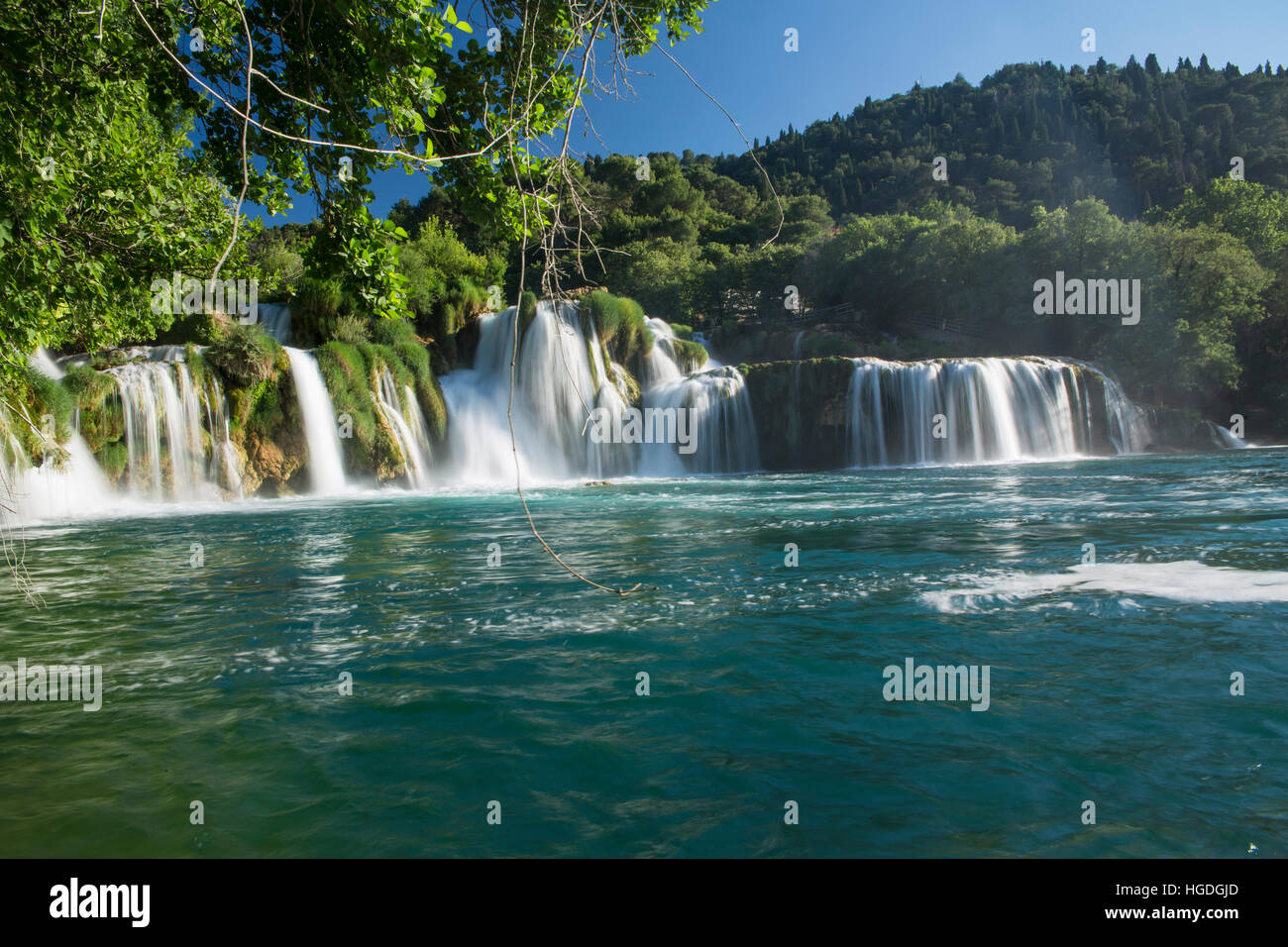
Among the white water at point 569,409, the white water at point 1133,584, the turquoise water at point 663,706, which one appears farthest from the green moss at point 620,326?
the white water at point 1133,584

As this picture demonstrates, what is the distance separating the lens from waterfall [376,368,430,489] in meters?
25.5

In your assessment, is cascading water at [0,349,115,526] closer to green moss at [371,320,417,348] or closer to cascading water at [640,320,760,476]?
green moss at [371,320,417,348]

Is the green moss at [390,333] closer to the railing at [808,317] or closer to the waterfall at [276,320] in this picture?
the waterfall at [276,320]

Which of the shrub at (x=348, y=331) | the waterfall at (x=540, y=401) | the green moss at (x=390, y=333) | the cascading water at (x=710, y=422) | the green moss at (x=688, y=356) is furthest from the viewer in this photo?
the green moss at (x=688, y=356)

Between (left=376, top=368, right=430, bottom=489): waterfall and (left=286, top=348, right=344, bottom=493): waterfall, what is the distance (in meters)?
2.00

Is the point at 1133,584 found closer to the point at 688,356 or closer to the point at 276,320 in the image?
the point at 688,356

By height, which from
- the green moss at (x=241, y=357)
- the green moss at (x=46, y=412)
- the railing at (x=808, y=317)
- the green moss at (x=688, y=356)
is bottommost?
the green moss at (x=46, y=412)

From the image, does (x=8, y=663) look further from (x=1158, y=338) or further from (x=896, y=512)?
(x=1158, y=338)

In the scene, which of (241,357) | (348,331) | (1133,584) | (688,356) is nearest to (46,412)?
(241,357)

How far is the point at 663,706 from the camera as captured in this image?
16.5 feet

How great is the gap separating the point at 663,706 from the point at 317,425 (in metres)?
21.6

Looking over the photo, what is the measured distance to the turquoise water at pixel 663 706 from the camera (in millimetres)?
3553

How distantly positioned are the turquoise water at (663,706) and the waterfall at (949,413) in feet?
70.9

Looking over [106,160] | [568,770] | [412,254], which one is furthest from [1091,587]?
[412,254]
